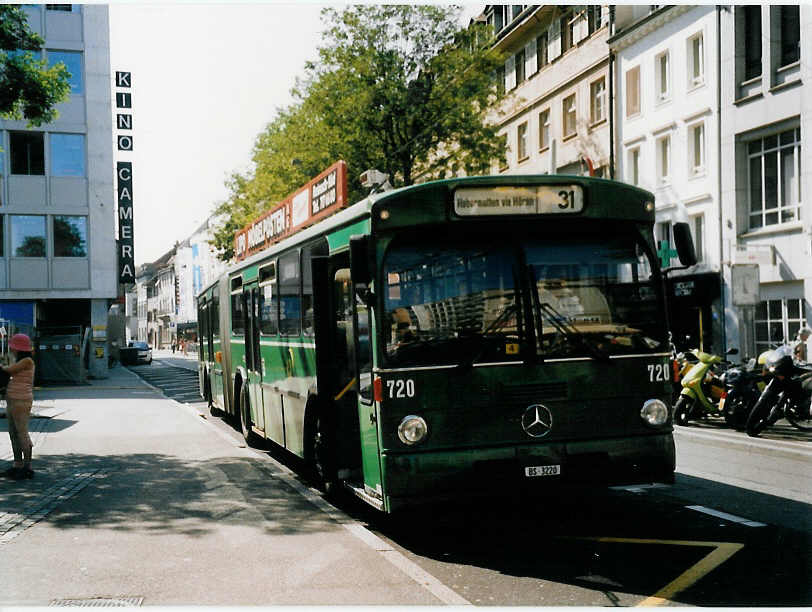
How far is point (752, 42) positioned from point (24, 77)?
19.6 m

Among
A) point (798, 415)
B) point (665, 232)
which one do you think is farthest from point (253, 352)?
point (665, 232)

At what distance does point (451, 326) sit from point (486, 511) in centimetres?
230

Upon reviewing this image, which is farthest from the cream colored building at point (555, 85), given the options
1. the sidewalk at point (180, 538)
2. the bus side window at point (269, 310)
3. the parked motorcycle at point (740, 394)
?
the sidewalk at point (180, 538)

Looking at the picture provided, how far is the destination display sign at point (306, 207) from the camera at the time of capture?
13.3 metres

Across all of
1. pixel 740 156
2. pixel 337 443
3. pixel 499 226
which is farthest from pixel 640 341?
pixel 740 156

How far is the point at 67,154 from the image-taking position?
42.6m

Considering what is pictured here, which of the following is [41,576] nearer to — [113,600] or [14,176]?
[113,600]

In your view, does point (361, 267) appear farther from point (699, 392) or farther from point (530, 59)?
point (530, 59)

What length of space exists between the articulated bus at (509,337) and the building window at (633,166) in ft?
90.1

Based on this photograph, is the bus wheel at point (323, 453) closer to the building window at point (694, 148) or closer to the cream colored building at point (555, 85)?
the building window at point (694, 148)

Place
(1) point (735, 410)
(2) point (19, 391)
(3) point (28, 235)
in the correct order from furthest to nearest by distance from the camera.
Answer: (3) point (28, 235) < (1) point (735, 410) < (2) point (19, 391)

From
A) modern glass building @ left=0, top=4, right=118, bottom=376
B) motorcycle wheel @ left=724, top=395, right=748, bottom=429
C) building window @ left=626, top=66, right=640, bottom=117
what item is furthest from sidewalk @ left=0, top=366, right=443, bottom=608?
modern glass building @ left=0, top=4, right=118, bottom=376

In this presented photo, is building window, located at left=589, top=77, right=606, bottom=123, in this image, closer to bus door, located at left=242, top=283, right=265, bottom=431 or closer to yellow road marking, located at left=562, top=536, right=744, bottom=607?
bus door, located at left=242, top=283, right=265, bottom=431

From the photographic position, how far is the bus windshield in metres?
7.25
